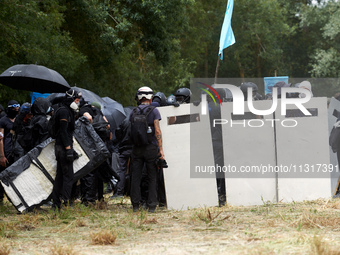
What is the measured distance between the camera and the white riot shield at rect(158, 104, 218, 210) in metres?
10.3

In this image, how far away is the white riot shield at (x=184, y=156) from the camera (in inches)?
405

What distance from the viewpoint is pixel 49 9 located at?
21.3 metres

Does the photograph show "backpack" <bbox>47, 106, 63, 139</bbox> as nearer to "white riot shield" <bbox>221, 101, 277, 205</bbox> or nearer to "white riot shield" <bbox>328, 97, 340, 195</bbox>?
"white riot shield" <bbox>221, 101, 277, 205</bbox>

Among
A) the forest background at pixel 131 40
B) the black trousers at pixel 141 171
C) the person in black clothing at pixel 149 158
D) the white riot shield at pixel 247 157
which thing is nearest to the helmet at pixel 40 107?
the person in black clothing at pixel 149 158

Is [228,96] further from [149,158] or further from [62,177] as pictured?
[62,177]

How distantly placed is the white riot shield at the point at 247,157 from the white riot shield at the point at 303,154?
0.18 m

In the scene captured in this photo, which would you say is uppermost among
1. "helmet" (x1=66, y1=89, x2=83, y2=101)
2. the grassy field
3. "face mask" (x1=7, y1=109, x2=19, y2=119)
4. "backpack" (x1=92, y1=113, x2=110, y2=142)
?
"helmet" (x1=66, y1=89, x2=83, y2=101)

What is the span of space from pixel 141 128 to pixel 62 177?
1343 millimetres

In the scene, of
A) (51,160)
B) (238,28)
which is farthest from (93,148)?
(238,28)

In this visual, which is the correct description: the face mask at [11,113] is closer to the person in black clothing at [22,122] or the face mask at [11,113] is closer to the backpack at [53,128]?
the person in black clothing at [22,122]

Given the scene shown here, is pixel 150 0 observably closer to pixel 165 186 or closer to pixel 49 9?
pixel 49 9

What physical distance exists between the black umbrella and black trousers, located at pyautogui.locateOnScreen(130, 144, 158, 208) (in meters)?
2.15

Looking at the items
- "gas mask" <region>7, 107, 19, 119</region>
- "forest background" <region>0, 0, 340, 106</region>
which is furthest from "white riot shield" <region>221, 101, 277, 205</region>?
"forest background" <region>0, 0, 340, 106</region>

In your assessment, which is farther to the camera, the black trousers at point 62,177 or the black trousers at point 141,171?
the black trousers at point 141,171
